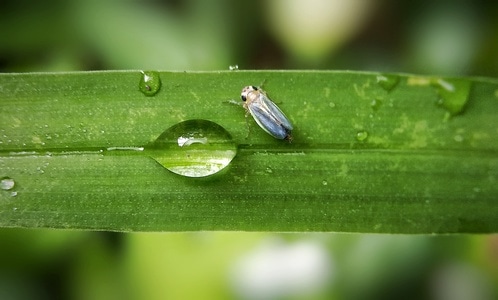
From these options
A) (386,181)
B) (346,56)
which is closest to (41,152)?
(386,181)

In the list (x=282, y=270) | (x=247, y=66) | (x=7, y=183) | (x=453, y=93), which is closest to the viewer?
(x=7, y=183)

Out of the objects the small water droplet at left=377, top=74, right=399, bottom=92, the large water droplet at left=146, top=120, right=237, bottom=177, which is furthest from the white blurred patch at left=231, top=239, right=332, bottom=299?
the small water droplet at left=377, top=74, right=399, bottom=92

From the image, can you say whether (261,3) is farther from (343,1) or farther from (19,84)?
(19,84)

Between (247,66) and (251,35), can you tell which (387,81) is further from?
(251,35)

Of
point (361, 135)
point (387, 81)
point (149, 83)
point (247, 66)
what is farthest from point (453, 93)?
point (247, 66)

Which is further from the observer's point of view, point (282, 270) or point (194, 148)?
point (282, 270)

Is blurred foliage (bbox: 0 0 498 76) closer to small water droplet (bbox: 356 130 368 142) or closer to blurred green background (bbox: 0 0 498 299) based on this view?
blurred green background (bbox: 0 0 498 299)
